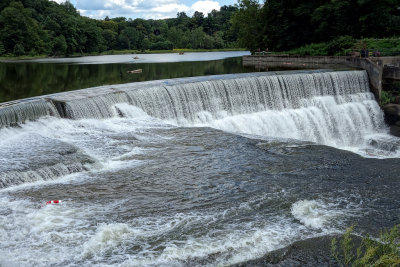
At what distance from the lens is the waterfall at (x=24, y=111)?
44.4 feet

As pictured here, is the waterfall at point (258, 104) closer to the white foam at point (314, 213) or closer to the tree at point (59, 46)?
the white foam at point (314, 213)

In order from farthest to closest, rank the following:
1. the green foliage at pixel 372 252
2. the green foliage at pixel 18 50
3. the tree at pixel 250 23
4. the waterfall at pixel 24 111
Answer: the green foliage at pixel 18 50 → the tree at pixel 250 23 → the waterfall at pixel 24 111 → the green foliage at pixel 372 252

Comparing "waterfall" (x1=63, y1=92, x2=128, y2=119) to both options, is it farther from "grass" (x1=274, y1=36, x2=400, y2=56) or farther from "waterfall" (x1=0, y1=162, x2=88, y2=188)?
"grass" (x1=274, y1=36, x2=400, y2=56)

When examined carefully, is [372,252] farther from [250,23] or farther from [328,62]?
[250,23]

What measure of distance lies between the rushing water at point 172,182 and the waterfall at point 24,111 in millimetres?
74

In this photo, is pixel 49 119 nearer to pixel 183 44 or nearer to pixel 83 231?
pixel 83 231

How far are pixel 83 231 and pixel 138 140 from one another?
581 cm

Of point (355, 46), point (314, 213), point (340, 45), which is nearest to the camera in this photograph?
point (314, 213)

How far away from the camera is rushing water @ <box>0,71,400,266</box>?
727 cm

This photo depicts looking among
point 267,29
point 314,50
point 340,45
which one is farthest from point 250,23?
point 340,45

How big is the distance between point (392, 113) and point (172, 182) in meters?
13.6

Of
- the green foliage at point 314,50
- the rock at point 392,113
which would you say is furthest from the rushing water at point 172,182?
the green foliage at point 314,50

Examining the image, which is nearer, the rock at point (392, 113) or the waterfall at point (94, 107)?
the waterfall at point (94, 107)

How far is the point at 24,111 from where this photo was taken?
45.9 ft
